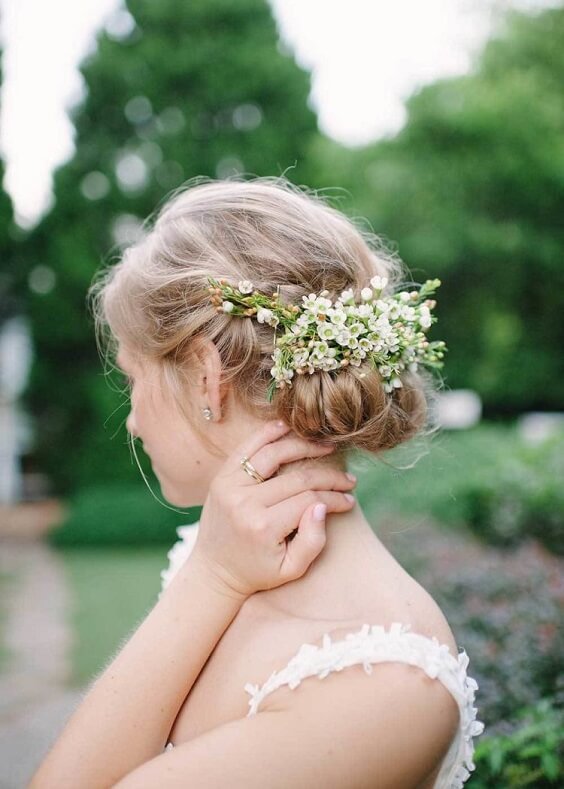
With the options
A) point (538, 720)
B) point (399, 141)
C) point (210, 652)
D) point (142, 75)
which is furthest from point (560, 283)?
point (210, 652)

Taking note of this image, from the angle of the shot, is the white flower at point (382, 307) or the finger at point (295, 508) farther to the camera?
the white flower at point (382, 307)

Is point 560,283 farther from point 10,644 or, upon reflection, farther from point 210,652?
point 210,652

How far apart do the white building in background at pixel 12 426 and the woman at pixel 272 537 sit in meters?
17.2

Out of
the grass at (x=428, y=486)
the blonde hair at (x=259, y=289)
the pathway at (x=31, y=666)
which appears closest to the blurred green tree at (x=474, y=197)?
the grass at (x=428, y=486)

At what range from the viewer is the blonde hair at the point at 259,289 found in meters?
1.83

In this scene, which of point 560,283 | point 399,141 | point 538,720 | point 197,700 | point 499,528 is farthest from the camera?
point 560,283

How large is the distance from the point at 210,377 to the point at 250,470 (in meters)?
0.25

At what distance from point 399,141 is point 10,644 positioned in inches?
671

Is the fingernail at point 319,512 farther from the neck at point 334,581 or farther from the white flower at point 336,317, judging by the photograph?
the white flower at point 336,317

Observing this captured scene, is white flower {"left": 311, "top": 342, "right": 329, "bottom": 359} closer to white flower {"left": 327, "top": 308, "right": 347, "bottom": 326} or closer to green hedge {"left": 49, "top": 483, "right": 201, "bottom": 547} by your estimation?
white flower {"left": 327, "top": 308, "right": 347, "bottom": 326}

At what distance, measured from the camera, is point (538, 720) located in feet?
9.94

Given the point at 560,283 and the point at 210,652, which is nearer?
the point at 210,652

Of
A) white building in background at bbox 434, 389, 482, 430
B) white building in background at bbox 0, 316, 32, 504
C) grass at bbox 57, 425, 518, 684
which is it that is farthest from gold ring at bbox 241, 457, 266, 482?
white building in background at bbox 434, 389, 482, 430

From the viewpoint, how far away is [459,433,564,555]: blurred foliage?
698 cm
